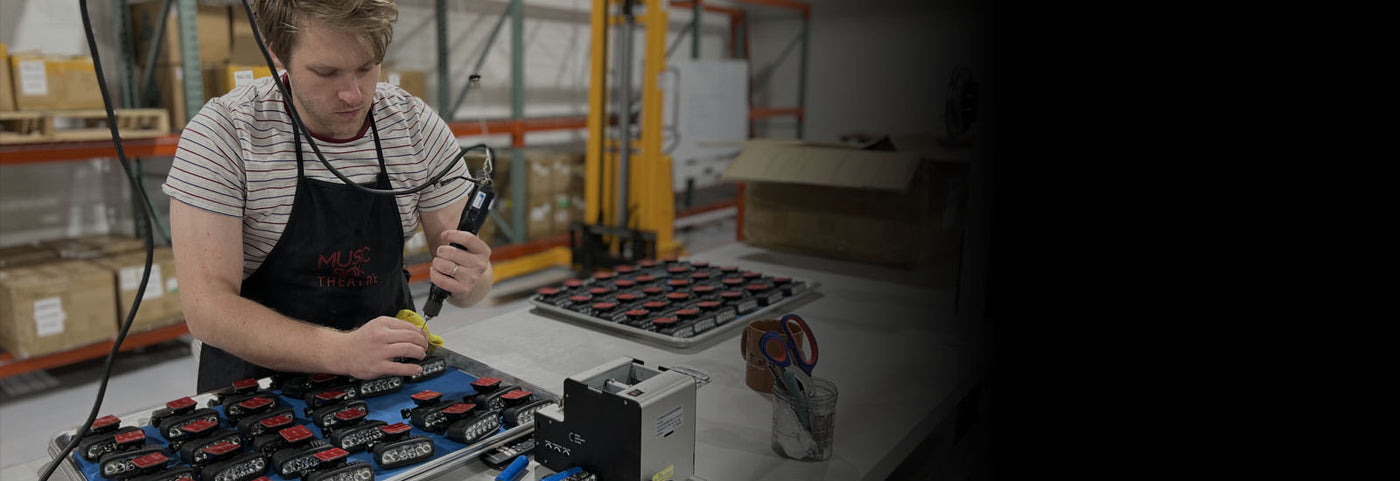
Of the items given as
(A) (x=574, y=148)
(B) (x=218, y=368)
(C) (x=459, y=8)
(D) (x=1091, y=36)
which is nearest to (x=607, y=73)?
(C) (x=459, y=8)

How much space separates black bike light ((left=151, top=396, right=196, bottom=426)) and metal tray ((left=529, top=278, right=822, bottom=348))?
24.6 inches

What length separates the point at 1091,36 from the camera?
1.54 feet

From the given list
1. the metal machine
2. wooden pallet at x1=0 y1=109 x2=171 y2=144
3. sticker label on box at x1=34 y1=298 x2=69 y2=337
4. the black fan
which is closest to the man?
the metal machine

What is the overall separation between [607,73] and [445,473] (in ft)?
11.5

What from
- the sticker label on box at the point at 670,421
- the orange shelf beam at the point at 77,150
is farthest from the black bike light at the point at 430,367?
the orange shelf beam at the point at 77,150

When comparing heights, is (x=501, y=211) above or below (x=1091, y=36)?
below

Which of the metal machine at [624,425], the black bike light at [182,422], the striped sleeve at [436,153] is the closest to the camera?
the metal machine at [624,425]

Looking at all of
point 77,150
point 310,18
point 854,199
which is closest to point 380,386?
point 310,18

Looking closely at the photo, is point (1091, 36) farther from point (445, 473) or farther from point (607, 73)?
point (607, 73)

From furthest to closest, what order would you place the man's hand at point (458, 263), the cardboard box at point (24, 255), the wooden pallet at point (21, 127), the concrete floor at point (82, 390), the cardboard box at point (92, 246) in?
the cardboard box at point (92, 246), the cardboard box at point (24, 255), the wooden pallet at point (21, 127), the concrete floor at point (82, 390), the man's hand at point (458, 263)

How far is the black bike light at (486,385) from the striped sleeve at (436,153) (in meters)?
0.36

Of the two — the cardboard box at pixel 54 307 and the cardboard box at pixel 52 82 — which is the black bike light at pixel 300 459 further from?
the cardboard box at pixel 54 307

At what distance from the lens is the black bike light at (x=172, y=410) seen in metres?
0.92

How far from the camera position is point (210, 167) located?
1.05 m
